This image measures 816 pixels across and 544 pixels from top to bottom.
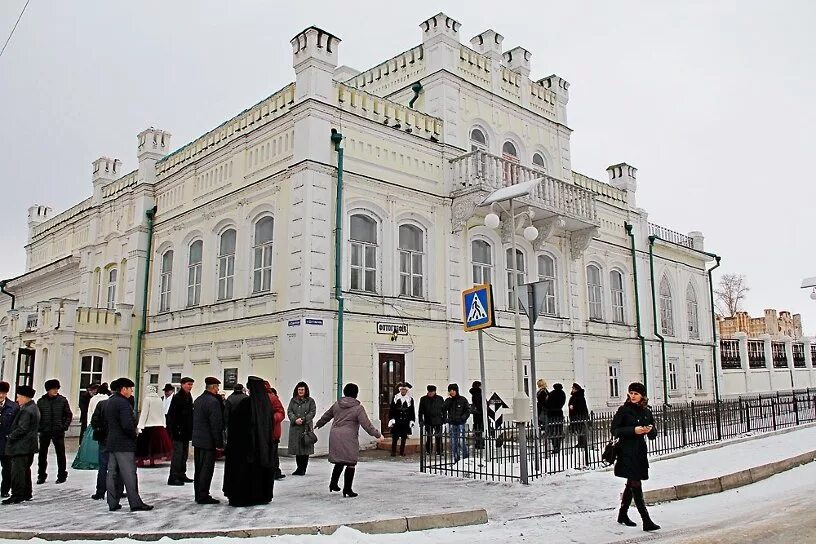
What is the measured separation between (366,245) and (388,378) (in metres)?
3.42

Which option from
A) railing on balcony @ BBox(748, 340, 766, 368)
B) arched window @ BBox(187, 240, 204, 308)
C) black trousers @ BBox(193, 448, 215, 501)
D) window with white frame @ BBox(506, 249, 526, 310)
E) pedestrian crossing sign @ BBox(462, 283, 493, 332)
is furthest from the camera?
railing on balcony @ BBox(748, 340, 766, 368)

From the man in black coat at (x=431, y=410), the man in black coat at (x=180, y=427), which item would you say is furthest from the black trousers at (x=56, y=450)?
the man in black coat at (x=431, y=410)

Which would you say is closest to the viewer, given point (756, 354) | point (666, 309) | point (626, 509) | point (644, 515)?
point (644, 515)

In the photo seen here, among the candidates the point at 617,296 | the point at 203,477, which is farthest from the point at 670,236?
the point at 203,477

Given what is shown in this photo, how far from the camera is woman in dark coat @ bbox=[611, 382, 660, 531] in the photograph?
8.13 m

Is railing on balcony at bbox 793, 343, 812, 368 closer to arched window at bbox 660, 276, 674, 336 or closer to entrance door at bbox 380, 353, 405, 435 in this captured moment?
arched window at bbox 660, 276, 674, 336

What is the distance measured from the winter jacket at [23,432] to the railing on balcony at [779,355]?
3688cm

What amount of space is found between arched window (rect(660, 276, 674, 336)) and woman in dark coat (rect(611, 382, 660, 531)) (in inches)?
835

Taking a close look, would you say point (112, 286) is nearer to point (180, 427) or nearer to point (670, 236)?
point (180, 427)

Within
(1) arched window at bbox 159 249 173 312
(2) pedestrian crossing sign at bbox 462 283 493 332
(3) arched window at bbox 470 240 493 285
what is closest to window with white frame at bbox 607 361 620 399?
(3) arched window at bbox 470 240 493 285

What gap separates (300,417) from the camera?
1162 centimetres

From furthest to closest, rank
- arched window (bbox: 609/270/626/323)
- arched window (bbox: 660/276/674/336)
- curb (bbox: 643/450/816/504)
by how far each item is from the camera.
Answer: arched window (bbox: 660/276/674/336) → arched window (bbox: 609/270/626/323) → curb (bbox: 643/450/816/504)

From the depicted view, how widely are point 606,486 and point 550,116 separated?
53.2 feet

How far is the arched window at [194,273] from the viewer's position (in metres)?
20.7
